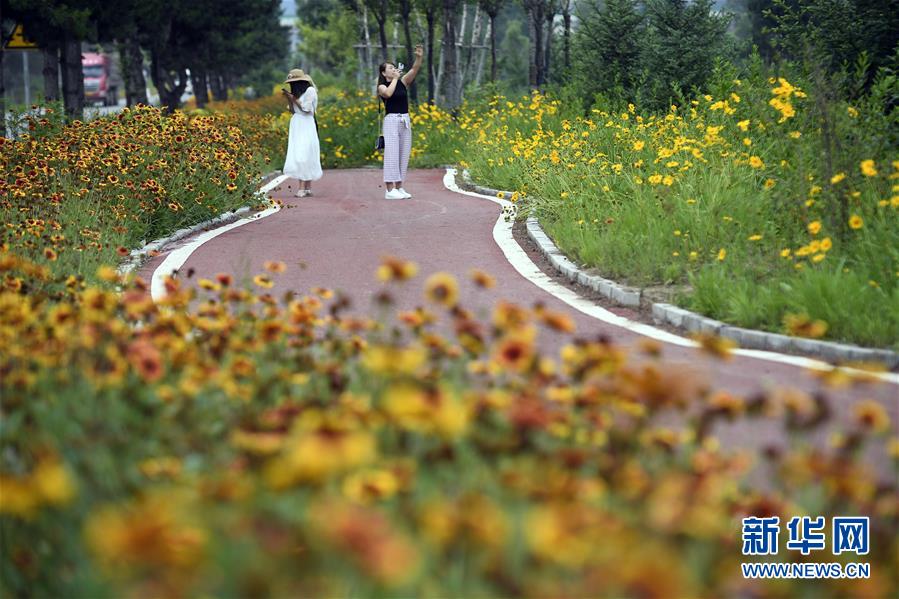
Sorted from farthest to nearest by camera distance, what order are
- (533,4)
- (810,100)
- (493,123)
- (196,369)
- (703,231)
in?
(533,4) < (493,123) < (810,100) < (703,231) < (196,369)

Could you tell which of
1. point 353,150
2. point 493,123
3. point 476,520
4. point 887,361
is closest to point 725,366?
point 887,361

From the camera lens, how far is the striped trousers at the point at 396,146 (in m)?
19.2

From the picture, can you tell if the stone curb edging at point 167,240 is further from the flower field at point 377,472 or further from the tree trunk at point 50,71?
the tree trunk at point 50,71

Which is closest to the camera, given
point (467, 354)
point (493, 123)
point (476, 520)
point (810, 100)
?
point (476, 520)

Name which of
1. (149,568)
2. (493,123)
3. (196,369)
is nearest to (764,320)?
(196,369)

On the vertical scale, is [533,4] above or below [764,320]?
above

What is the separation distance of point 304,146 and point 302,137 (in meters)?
0.20

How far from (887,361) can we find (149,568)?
19.1 feet

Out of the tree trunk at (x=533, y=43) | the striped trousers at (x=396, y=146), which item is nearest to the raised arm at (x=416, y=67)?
the striped trousers at (x=396, y=146)

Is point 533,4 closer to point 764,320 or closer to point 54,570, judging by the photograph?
point 764,320

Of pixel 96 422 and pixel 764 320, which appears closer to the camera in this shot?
pixel 96 422

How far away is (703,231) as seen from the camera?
35.6 feet

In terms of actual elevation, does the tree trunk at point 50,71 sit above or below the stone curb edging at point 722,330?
above

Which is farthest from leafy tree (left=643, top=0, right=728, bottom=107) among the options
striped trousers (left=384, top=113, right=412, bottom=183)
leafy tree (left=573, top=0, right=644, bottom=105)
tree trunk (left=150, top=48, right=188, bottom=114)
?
tree trunk (left=150, top=48, right=188, bottom=114)
